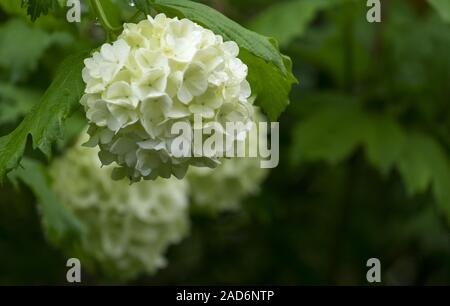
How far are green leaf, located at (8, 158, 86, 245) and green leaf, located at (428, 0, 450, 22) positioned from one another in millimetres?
1112

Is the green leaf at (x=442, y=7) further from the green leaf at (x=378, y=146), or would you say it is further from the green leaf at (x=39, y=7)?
the green leaf at (x=39, y=7)

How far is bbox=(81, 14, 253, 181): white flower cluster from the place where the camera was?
4.20 feet

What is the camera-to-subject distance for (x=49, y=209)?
2121 millimetres

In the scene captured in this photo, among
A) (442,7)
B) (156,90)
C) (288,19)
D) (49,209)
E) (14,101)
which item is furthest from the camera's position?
(288,19)

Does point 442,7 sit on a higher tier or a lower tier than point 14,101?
higher

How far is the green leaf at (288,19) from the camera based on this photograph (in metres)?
2.66

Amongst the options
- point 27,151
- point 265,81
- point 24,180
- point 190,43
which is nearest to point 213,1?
point 27,151

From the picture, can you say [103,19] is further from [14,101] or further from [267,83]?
[14,101]

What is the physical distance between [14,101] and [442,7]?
1.16 m

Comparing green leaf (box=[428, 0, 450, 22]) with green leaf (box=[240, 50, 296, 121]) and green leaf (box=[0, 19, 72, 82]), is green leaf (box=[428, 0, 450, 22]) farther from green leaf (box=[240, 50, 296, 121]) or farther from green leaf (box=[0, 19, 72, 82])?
green leaf (box=[240, 50, 296, 121])

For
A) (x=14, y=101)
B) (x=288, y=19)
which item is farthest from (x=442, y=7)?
(x=14, y=101)

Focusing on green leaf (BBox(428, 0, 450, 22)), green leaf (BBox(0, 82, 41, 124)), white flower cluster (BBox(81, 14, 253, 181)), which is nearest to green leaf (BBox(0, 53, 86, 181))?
white flower cluster (BBox(81, 14, 253, 181))

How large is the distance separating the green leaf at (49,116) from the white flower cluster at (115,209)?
129cm
